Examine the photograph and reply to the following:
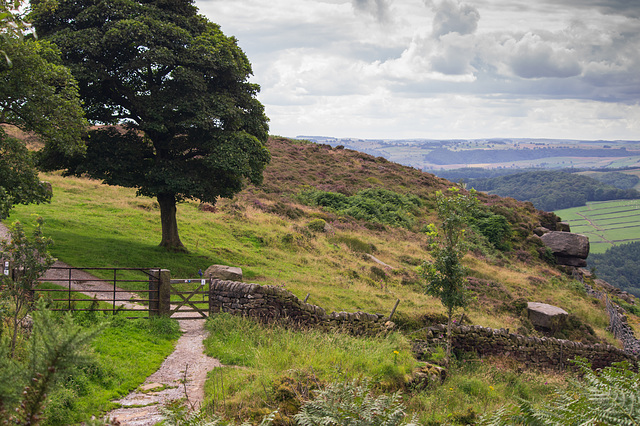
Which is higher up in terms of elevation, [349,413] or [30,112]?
[30,112]

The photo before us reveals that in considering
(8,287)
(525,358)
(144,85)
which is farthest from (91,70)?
(525,358)

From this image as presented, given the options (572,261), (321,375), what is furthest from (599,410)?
(572,261)

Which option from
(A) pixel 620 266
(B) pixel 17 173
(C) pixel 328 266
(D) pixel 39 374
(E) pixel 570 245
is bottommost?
(A) pixel 620 266

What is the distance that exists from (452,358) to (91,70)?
17.0m

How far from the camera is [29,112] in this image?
13969 mm

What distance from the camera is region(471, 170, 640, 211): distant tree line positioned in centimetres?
13825

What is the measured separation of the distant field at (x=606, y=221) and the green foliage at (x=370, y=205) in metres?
92.0

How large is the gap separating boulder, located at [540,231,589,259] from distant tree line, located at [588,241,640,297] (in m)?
49.8

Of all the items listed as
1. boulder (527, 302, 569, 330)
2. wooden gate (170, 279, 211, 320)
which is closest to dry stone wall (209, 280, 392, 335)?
wooden gate (170, 279, 211, 320)

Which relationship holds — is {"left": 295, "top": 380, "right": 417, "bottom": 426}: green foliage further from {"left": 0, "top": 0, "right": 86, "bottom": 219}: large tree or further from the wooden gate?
{"left": 0, "top": 0, "right": 86, "bottom": 219}: large tree

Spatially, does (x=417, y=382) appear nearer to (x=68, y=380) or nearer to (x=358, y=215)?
(x=68, y=380)

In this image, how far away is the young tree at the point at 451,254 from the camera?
14.5 metres

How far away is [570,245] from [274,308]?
1330 inches

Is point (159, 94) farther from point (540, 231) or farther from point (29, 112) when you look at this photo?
point (540, 231)
